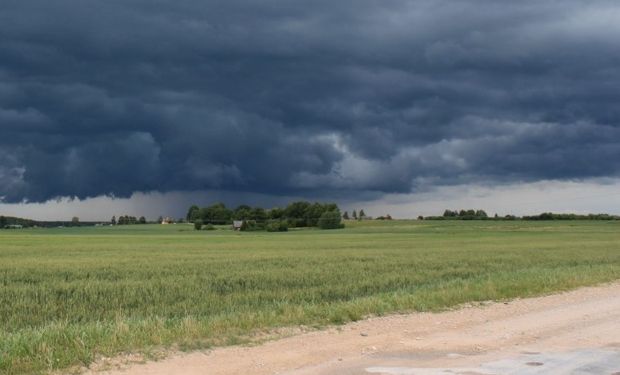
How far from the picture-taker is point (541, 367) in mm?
9773

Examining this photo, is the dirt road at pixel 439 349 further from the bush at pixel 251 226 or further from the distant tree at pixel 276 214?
the distant tree at pixel 276 214

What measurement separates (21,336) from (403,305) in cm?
820

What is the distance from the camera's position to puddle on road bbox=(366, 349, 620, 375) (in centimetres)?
943

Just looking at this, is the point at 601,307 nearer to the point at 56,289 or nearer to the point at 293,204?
the point at 56,289

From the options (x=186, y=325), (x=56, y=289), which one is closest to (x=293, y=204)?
(x=56, y=289)

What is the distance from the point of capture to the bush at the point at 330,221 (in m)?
161

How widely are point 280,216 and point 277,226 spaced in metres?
34.5

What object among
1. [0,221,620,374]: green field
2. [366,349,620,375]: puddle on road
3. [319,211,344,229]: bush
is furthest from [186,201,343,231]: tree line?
[366,349,620,375]: puddle on road

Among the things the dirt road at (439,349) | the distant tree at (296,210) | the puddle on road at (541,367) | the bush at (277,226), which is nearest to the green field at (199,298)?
A: the dirt road at (439,349)

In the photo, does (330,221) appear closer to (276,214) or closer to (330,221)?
(330,221)

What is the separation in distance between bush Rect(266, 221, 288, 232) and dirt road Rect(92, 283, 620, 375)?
133267 millimetres

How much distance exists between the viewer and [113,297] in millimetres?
21656

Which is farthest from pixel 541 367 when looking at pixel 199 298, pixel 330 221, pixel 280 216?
pixel 280 216

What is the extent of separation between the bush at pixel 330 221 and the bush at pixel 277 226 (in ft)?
42.9
